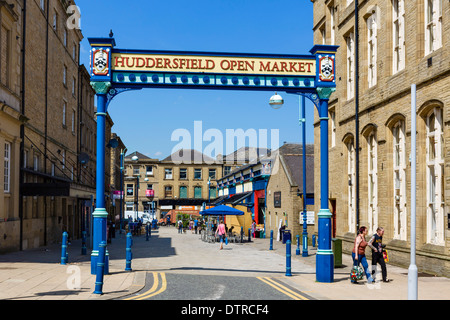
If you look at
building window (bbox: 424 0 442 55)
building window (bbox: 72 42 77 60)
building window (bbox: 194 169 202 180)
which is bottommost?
building window (bbox: 194 169 202 180)

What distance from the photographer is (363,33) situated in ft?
77.7

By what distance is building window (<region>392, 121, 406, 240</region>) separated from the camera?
1994cm

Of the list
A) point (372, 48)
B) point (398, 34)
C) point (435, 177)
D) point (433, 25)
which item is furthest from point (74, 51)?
point (435, 177)

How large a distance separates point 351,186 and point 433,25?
31.9 feet

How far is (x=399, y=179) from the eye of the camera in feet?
67.0

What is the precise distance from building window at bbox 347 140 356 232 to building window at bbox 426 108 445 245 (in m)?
6.99

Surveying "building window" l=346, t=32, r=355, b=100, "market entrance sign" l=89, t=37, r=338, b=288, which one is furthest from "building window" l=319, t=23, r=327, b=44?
"market entrance sign" l=89, t=37, r=338, b=288

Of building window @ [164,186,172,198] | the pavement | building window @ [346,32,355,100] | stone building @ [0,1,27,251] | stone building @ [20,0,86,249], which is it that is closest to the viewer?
the pavement

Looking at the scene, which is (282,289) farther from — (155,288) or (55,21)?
(55,21)

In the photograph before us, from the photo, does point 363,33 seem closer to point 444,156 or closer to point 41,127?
point 444,156

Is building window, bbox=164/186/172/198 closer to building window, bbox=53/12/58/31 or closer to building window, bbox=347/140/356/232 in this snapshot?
building window, bbox=53/12/58/31
